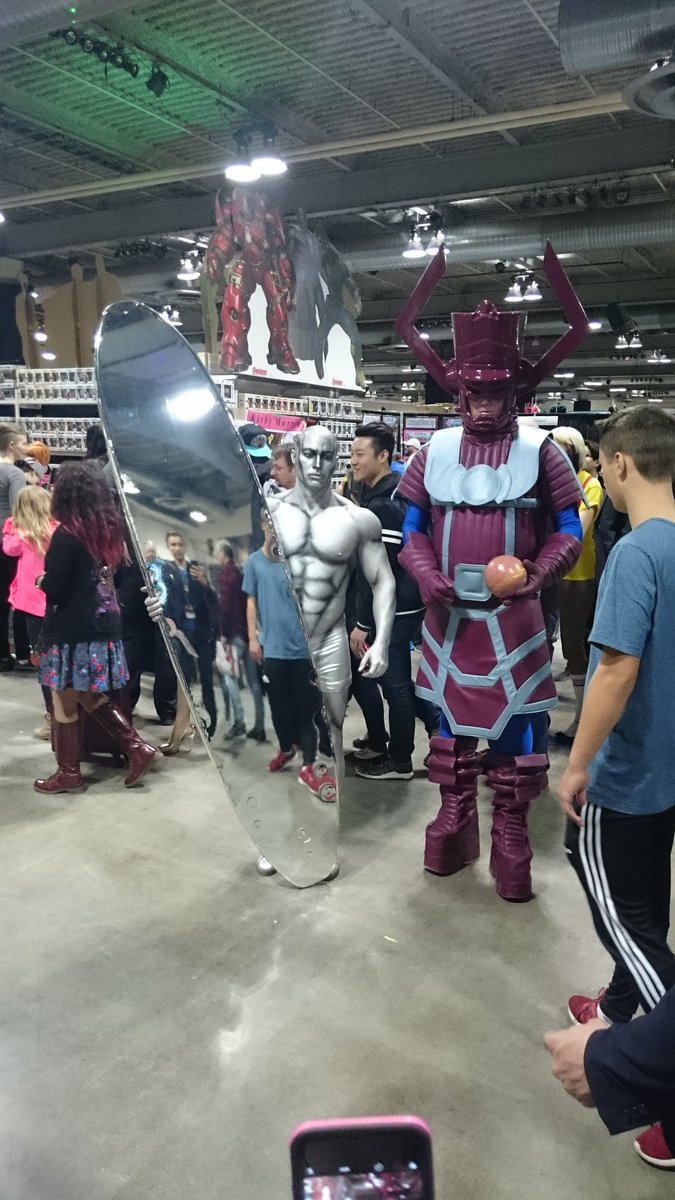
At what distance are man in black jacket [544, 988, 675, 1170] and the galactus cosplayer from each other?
177 cm

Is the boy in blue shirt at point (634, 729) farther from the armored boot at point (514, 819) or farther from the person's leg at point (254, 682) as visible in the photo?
the person's leg at point (254, 682)

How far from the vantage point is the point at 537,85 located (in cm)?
563

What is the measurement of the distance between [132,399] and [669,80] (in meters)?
2.99

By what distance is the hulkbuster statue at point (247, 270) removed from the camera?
6.41 metres

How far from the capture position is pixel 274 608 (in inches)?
104

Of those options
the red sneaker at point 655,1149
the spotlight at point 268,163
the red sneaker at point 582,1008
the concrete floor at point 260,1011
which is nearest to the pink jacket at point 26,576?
the concrete floor at point 260,1011

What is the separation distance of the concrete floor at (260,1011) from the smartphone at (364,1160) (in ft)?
3.77

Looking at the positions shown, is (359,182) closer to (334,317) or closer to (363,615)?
(334,317)

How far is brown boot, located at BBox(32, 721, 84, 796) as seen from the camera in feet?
11.9

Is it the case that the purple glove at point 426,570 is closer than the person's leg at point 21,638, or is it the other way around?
the purple glove at point 426,570

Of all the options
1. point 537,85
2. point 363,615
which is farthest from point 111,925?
point 537,85

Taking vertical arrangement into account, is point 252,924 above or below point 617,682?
below

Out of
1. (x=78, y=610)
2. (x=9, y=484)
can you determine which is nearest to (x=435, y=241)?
(x=9, y=484)

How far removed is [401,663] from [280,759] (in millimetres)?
→ 1251
